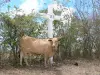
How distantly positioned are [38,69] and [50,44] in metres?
1.04

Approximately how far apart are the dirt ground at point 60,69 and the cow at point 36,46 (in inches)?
18.8

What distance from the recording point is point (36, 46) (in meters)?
10.3

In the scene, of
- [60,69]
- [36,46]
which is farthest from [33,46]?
[60,69]

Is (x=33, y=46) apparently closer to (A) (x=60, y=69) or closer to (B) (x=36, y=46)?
(B) (x=36, y=46)

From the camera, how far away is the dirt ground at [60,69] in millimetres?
9305

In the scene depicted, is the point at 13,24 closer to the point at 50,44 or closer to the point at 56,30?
the point at 50,44

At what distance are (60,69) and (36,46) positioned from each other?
1.12 meters

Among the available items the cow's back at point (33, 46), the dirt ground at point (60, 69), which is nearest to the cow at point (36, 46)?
the cow's back at point (33, 46)

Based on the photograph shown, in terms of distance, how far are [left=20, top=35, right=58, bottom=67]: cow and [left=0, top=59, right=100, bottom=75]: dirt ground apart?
479mm

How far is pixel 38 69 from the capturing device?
988 cm

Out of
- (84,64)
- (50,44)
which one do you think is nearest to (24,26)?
(50,44)

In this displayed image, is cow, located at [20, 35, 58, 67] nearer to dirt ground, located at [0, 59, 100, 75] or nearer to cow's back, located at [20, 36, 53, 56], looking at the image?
cow's back, located at [20, 36, 53, 56]

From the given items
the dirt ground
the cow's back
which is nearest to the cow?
the cow's back

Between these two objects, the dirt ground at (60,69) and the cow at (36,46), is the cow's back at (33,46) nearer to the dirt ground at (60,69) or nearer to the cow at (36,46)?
the cow at (36,46)
